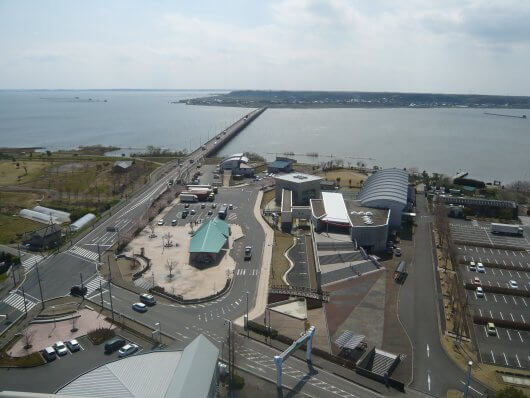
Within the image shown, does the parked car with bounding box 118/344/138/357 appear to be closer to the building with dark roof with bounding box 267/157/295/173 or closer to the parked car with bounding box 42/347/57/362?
the parked car with bounding box 42/347/57/362

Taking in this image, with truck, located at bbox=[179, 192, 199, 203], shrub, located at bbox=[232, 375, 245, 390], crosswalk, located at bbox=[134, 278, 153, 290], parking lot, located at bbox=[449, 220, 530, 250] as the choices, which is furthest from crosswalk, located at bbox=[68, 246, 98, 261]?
parking lot, located at bbox=[449, 220, 530, 250]

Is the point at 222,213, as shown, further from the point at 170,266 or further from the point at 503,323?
the point at 503,323

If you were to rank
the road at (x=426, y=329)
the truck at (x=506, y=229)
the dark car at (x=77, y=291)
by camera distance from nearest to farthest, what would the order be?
the road at (x=426, y=329) < the dark car at (x=77, y=291) < the truck at (x=506, y=229)

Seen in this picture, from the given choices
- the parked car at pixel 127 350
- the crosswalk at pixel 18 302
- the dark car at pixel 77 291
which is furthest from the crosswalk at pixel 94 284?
the parked car at pixel 127 350

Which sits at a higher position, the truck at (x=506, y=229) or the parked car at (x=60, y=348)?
the truck at (x=506, y=229)

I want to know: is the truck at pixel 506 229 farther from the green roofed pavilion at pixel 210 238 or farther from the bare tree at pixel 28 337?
the bare tree at pixel 28 337

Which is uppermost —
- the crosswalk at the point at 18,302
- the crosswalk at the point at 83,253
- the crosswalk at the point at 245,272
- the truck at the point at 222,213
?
the truck at the point at 222,213
